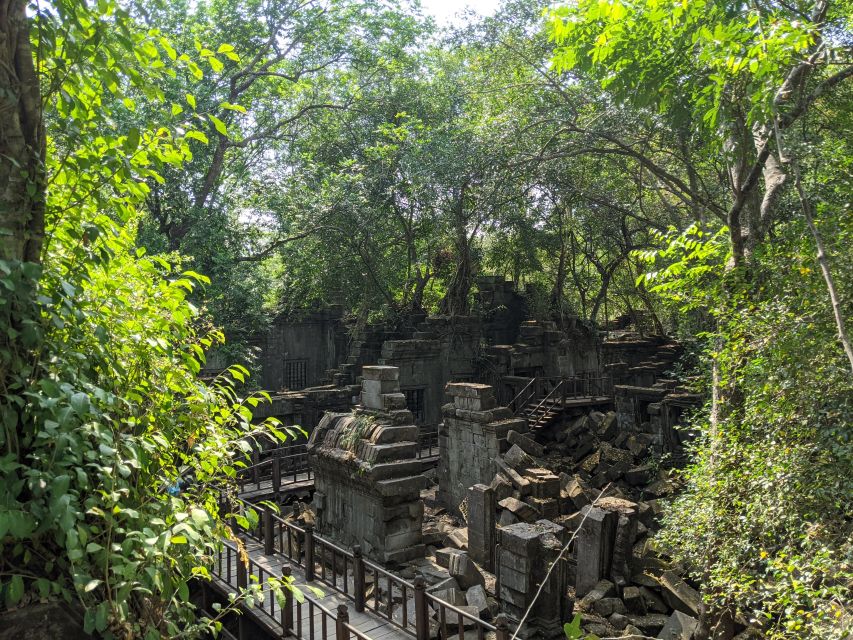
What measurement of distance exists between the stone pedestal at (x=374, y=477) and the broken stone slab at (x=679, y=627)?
13.3 ft

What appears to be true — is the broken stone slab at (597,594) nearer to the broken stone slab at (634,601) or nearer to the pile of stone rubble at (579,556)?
the pile of stone rubble at (579,556)

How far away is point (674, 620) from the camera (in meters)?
7.84

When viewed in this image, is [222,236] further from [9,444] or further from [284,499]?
[9,444]

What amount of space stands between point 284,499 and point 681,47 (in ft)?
38.2

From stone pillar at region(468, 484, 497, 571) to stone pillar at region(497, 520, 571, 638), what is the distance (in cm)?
180

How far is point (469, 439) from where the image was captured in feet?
47.1

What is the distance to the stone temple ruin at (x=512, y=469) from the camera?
8.53m

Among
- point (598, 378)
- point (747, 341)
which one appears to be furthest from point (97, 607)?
point (598, 378)

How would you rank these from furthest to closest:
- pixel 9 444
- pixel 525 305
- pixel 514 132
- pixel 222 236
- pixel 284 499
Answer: pixel 525 305
pixel 222 236
pixel 514 132
pixel 284 499
pixel 9 444

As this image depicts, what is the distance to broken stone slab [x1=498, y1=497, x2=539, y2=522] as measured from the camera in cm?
1120

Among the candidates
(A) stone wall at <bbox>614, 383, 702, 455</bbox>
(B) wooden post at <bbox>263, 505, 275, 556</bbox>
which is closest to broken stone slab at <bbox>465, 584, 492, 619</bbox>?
(B) wooden post at <bbox>263, 505, 275, 556</bbox>

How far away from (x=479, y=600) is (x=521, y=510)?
3188 millimetres

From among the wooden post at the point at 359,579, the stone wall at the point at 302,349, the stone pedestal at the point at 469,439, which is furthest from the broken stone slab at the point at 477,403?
the stone wall at the point at 302,349

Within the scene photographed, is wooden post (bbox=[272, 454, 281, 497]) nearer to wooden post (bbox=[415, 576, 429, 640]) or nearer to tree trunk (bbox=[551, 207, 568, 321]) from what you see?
wooden post (bbox=[415, 576, 429, 640])
